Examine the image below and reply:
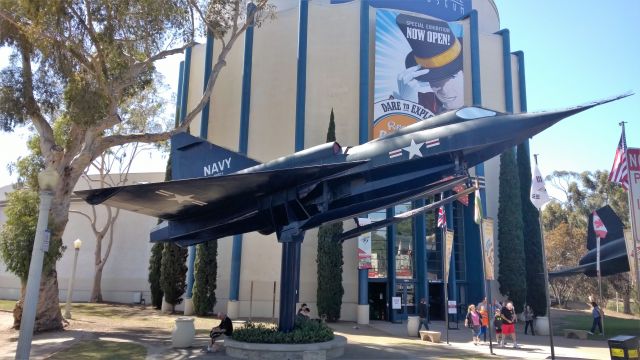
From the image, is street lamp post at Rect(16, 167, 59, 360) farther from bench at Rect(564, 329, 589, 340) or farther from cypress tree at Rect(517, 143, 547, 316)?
cypress tree at Rect(517, 143, 547, 316)

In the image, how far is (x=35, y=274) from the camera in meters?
10.4

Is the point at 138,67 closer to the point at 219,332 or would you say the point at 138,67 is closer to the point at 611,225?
the point at 219,332

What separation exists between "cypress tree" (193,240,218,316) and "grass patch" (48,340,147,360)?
9.00m

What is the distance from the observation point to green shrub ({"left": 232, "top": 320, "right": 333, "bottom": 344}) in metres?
12.9

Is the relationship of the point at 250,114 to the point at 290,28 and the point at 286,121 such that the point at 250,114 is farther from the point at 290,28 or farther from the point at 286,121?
the point at 290,28

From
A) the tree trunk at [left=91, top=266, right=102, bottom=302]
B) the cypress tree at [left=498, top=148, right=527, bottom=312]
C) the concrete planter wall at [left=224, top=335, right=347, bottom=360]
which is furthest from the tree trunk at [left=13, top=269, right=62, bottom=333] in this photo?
the cypress tree at [left=498, top=148, right=527, bottom=312]

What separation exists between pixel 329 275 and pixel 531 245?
1234 cm

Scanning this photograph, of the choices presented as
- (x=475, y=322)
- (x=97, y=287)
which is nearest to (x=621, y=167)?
(x=475, y=322)

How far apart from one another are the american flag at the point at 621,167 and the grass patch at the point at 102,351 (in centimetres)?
1409

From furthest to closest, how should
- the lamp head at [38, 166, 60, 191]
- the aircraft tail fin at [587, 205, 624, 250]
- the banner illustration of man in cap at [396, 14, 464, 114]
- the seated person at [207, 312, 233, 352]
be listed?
the banner illustration of man in cap at [396, 14, 464, 114]
the aircraft tail fin at [587, 205, 624, 250]
the seated person at [207, 312, 233, 352]
the lamp head at [38, 166, 60, 191]

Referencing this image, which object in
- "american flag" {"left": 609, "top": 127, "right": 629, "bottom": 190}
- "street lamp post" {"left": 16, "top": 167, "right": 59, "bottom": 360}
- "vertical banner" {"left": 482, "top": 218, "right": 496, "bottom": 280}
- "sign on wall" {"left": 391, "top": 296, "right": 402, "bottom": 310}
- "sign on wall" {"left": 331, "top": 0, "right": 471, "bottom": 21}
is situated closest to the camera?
"street lamp post" {"left": 16, "top": 167, "right": 59, "bottom": 360}

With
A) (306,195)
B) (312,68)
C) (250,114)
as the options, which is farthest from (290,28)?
(306,195)

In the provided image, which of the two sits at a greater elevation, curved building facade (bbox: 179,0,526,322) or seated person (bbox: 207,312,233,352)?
curved building facade (bbox: 179,0,526,322)

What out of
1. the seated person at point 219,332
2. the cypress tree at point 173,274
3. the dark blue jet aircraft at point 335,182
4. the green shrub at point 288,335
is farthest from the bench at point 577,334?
the cypress tree at point 173,274
